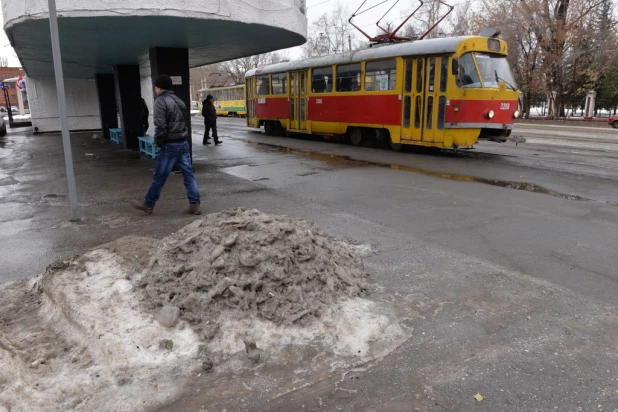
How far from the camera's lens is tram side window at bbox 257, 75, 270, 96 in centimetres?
2023

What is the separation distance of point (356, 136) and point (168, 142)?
1024 centimetres

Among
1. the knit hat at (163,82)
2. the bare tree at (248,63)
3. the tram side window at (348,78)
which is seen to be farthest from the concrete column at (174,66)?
the bare tree at (248,63)

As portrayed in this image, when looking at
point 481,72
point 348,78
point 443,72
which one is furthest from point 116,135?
point 481,72

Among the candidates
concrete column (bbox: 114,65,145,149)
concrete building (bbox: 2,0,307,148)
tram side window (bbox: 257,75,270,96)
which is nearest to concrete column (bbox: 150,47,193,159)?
concrete building (bbox: 2,0,307,148)

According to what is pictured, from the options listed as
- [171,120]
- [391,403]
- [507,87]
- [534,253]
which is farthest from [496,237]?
[507,87]

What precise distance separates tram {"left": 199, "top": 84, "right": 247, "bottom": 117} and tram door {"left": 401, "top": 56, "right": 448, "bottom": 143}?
1277 inches

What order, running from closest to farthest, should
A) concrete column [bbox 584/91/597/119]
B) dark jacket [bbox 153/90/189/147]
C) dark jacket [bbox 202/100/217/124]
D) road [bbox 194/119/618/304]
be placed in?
road [bbox 194/119/618/304] → dark jacket [bbox 153/90/189/147] → dark jacket [bbox 202/100/217/124] → concrete column [bbox 584/91/597/119]

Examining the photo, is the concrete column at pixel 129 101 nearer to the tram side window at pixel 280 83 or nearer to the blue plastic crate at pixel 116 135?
the blue plastic crate at pixel 116 135

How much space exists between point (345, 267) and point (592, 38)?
38010mm

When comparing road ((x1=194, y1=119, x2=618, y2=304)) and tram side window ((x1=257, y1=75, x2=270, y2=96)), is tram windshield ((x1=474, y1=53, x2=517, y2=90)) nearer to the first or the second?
road ((x1=194, y1=119, x2=618, y2=304))

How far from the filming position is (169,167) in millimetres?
6562

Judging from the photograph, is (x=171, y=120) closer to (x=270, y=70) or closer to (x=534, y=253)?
(x=534, y=253)

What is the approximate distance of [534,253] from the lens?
16.7 ft

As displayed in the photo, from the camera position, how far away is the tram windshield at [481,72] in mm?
11945
